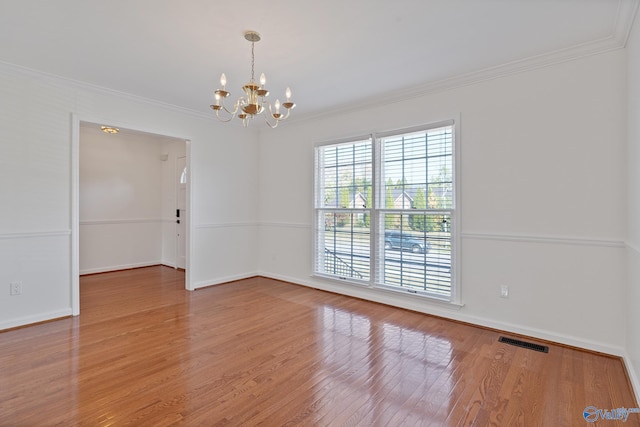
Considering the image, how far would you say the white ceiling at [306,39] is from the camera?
2303 mm

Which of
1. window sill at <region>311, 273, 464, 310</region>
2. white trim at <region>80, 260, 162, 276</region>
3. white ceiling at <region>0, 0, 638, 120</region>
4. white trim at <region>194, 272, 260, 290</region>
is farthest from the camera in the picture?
white trim at <region>80, 260, 162, 276</region>

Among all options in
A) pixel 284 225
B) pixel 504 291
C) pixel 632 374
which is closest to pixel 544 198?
pixel 504 291

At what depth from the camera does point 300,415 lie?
6.50 feet

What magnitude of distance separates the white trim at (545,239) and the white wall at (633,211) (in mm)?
186

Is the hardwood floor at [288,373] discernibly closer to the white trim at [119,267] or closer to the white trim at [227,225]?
the white trim at [227,225]

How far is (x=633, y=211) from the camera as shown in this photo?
2373mm

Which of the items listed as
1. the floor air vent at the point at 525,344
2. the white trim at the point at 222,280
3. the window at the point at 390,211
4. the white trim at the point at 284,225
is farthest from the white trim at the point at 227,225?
the floor air vent at the point at 525,344

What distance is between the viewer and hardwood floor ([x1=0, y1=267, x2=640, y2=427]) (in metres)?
1.99

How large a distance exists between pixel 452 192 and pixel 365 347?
1910 mm

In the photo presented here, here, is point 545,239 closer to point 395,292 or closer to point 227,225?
point 395,292

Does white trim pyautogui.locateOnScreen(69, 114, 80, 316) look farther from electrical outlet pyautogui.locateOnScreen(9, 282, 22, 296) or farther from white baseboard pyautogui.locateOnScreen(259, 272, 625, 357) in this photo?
white baseboard pyautogui.locateOnScreen(259, 272, 625, 357)

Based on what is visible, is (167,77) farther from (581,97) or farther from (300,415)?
(581,97)

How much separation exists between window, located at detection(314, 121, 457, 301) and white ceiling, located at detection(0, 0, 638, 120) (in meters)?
0.79

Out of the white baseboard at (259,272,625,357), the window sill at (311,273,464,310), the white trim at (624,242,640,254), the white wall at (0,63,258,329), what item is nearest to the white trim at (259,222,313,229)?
the window sill at (311,273,464,310)
